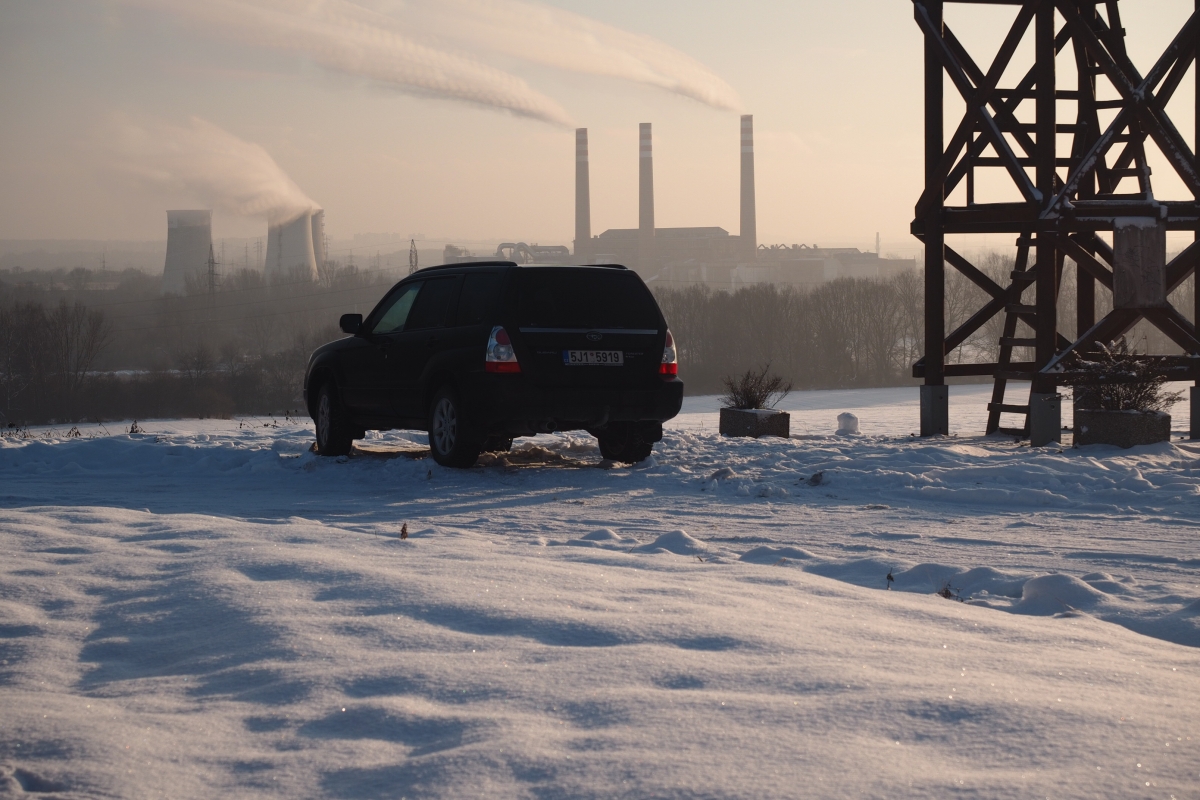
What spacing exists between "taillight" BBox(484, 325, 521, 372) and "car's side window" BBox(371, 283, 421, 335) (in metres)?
1.81

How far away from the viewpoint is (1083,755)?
3.07 metres

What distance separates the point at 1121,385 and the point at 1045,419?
0.90m

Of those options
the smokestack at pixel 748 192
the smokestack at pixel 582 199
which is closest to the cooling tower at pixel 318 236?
the smokestack at pixel 582 199

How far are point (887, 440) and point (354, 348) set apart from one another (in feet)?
21.5

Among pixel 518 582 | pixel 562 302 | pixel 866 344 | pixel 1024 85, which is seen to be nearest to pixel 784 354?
pixel 866 344

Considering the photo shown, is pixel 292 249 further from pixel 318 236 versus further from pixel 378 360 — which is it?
pixel 378 360

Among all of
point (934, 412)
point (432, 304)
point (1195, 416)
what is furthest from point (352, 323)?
point (1195, 416)

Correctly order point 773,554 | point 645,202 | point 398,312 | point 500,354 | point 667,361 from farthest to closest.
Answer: point 645,202 < point 398,312 < point 667,361 < point 500,354 < point 773,554

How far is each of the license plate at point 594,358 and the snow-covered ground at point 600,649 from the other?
5.92 feet

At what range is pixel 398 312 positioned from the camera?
39.2 feet

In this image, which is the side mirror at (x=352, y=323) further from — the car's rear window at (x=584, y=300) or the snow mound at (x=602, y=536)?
the snow mound at (x=602, y=536)

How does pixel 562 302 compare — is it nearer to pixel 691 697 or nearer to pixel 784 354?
pixel 691 697

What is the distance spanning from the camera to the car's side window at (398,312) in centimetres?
1180

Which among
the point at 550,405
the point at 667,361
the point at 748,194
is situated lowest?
the point at 550,405
